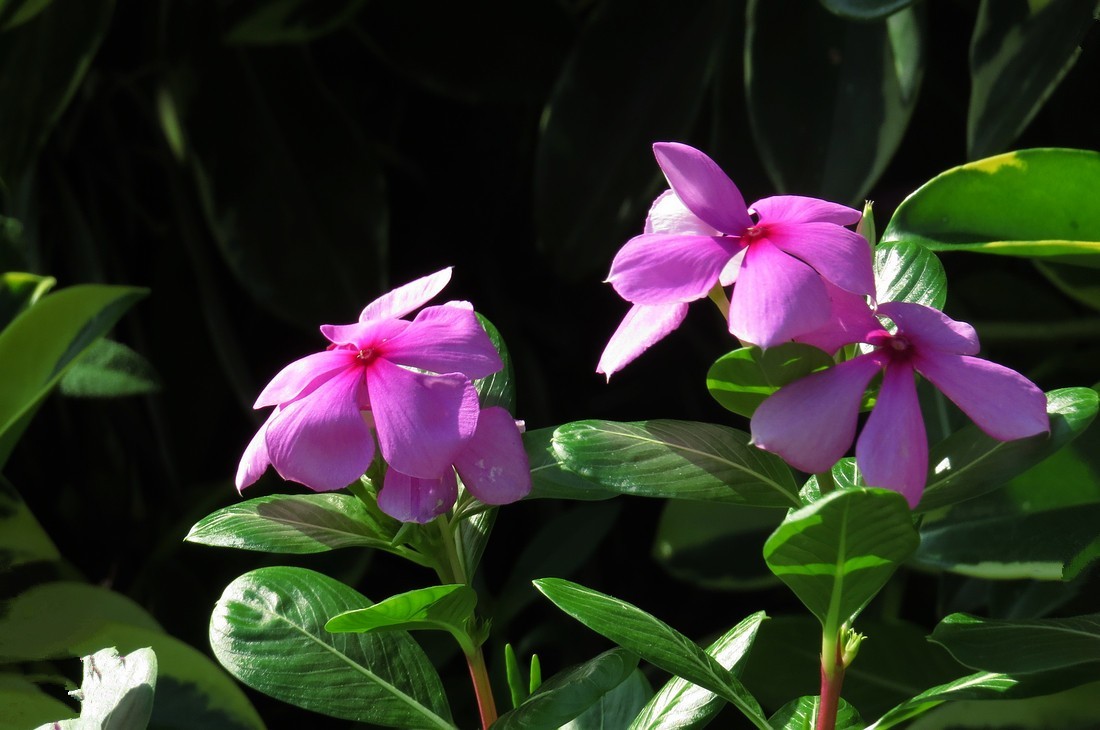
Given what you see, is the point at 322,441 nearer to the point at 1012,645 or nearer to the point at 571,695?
the point at 571,695

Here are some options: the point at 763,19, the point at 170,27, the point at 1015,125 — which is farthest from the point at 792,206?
the point at 170,27

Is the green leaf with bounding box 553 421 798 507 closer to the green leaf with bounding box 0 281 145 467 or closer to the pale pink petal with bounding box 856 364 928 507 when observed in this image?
Result: the pale pink petal with bounding box 856 364 928 507

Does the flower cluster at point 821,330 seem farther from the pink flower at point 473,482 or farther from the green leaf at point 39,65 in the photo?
the green leaf at point 39,65

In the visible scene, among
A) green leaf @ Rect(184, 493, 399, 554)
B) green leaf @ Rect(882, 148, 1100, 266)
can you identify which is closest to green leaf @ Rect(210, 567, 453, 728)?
green leaf @ Rect(184, 493, 399, 554)

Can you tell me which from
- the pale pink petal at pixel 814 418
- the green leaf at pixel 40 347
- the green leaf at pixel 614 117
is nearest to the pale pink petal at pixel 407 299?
the pale pink petal at pixel 814 418

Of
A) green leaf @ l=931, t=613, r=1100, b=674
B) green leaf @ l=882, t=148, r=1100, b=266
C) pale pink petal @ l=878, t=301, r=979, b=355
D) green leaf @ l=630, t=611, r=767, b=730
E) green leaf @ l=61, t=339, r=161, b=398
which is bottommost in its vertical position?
green leaf @ l=61, t=339, r=161, b=398

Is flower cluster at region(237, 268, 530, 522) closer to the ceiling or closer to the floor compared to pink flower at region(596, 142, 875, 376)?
closer to the floor

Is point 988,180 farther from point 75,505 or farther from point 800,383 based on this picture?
point 75,505
